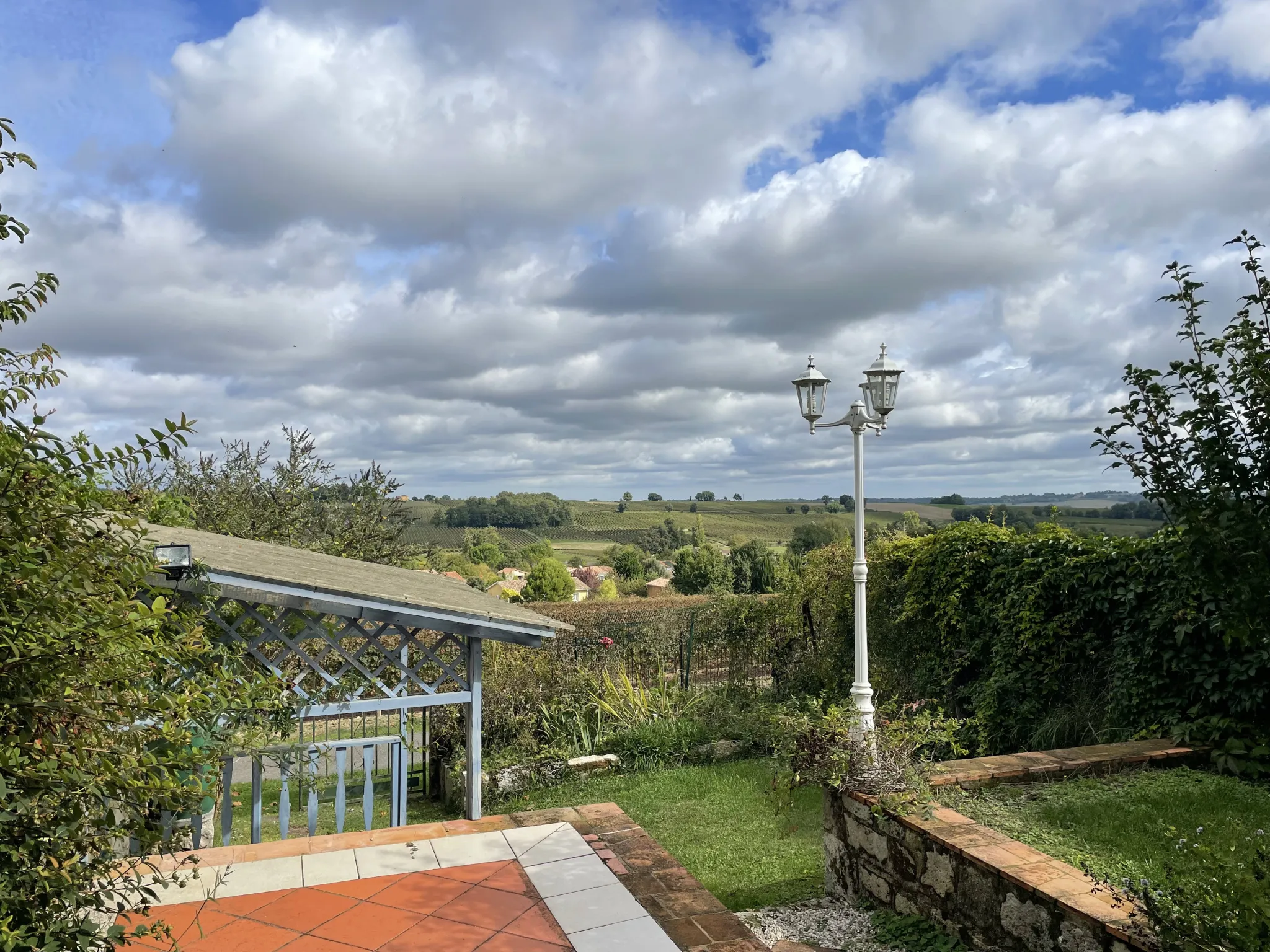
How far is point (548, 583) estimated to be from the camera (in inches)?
1040

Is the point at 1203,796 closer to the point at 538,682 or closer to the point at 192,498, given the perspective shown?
the point at 538,682

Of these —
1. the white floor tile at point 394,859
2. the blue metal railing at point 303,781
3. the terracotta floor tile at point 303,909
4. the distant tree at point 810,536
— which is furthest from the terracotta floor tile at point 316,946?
the distant tree at point 810,536

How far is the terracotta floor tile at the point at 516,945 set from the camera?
12.6 feet

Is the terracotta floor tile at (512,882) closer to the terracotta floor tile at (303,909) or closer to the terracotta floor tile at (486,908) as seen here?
the terracotta floor tile at (486,908)

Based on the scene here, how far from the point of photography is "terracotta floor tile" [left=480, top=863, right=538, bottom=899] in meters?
4.50

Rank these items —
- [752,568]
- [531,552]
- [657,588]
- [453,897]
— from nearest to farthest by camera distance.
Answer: [453,897] → [752,568] → [657,588] → [531,552]

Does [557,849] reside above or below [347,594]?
below

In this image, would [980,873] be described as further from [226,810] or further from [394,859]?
[226,810]

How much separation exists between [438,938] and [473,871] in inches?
32.5

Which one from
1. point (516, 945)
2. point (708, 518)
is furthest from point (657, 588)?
point (708, 518)

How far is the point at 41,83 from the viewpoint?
3262 mm

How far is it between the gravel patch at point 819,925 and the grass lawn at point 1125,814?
3.00 ft

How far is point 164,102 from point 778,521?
Result: 5806 cm

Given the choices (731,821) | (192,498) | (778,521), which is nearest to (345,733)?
(192,498)
